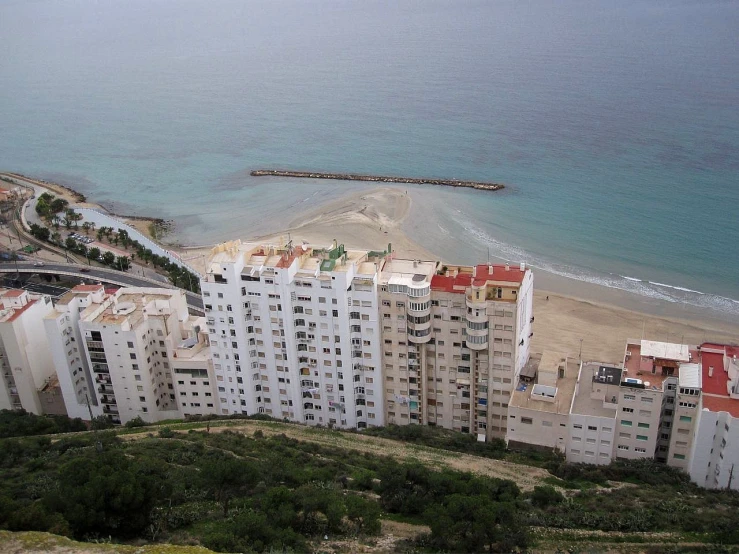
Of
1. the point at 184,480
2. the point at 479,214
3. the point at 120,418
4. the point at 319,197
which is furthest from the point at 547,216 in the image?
the point at 184,480

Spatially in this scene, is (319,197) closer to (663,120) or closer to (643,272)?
(643,272)

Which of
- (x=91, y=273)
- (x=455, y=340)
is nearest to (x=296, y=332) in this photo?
(x=455, y=340)

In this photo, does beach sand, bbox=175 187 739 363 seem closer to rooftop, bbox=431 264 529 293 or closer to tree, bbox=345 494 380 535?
rooftop, bbox=431 264 529 293

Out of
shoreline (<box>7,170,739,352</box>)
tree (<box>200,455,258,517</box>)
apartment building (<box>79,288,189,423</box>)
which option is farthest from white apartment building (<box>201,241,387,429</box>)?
tree (<box>200,455,258,517</box>)

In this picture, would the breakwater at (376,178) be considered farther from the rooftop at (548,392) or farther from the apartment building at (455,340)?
the rooftop at (548,392)

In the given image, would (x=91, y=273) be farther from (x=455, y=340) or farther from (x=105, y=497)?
(x=105, y=497)
